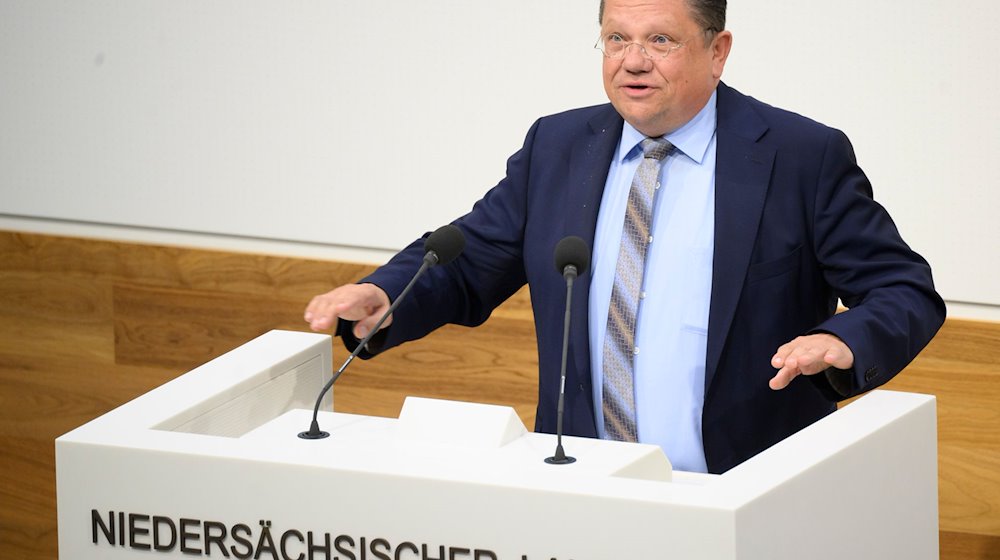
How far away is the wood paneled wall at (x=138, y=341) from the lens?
3.75m

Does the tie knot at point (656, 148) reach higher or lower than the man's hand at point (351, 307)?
higher

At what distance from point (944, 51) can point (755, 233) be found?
131cm

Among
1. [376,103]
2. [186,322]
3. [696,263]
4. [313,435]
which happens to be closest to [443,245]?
[313,435]

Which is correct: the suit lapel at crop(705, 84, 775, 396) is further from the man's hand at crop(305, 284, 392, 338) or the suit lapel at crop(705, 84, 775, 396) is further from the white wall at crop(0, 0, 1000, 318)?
the white wall at crop(0, 0, 1000, 318)

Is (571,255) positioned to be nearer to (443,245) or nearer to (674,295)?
(443,245)

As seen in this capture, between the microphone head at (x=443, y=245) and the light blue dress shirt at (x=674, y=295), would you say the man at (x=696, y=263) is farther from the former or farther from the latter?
the microphone head at (x=443, y=245)

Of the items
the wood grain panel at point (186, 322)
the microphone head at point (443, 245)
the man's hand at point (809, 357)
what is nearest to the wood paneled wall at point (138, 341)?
the wood grain panel at point (186, 322)

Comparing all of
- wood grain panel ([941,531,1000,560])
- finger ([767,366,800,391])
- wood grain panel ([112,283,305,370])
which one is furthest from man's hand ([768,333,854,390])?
wood grain panel ([112,283,305,370])

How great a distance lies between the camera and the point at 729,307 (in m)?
2.03

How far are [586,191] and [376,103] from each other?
1599 mm

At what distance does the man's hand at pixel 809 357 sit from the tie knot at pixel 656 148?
42 cm

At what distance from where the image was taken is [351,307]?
196 centimetres

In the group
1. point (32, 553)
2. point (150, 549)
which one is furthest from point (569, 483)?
point (32, 553)

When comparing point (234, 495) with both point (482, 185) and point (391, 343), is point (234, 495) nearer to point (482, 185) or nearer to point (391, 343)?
point (391, 343)
